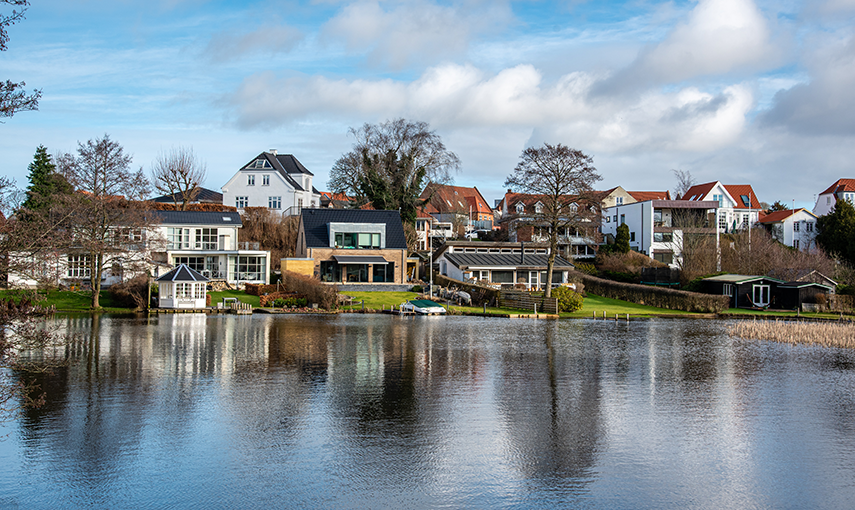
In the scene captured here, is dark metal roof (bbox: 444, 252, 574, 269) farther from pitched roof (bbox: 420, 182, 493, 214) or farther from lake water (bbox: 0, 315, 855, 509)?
pitched roof (bbox: 420, 182, 493, 214)

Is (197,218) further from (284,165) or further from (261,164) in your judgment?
(284,165)

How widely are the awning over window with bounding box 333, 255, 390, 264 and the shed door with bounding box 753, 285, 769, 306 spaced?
31104 mm

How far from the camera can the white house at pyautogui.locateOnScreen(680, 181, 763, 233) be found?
8050 centimetres

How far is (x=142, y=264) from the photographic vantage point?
44.5 metres

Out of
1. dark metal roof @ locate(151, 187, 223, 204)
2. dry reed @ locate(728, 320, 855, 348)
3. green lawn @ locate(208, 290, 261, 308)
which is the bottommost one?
dry reed @ locate(728, 320, 855, 348)

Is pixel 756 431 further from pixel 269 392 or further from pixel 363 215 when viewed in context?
pixel 363 215

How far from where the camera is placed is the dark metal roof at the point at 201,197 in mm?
73113

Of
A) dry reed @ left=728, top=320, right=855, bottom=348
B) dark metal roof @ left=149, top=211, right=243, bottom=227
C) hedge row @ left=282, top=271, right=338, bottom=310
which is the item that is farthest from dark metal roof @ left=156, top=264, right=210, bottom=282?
dry reed @ left=728, top=320, right=855, bottom=348

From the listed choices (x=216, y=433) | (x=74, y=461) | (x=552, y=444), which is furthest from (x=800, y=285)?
(x=74, y=461)

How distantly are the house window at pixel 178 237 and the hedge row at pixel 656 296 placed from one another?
3657 centimetres

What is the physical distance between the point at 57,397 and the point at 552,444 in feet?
44.8

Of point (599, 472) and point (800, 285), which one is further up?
point (800, 285)

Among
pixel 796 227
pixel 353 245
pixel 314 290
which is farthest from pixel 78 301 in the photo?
pixel 796 227

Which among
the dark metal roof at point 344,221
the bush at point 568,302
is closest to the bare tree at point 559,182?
the bush at point 568,302
